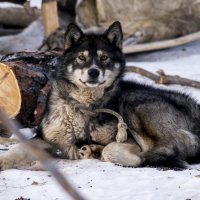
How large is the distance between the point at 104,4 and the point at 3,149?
6.00 m

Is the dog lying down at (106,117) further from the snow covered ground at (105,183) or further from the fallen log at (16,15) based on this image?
the fallen log at (16,15)

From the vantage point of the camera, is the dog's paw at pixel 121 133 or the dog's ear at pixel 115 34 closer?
the dog's paw at pixel 121 133

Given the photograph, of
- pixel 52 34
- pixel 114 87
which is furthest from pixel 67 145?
pixel 52 34

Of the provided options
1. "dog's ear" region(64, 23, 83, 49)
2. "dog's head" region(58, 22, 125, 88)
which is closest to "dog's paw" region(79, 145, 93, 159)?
"dog's head" region(58, 22, 125, 88)

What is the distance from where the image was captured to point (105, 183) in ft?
13.2

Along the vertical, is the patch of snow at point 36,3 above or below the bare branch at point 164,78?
above

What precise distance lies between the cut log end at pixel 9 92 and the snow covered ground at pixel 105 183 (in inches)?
58.6

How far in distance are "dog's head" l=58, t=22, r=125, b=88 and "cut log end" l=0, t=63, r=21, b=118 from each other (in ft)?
3.67

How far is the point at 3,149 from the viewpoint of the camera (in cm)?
539

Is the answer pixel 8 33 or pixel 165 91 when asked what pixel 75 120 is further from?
pixel 8 33

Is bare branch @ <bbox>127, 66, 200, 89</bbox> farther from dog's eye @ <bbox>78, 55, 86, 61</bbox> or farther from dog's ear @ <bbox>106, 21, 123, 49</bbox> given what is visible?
dog's eye @ <bbox>78, 55, 86, 61</bbox>

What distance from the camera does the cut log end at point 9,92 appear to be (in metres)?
6.13

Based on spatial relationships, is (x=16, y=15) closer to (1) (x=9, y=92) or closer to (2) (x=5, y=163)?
(1) (x=9, y=92)

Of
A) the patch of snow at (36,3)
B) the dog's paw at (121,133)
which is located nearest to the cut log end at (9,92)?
the dog's paw at (121,133)
